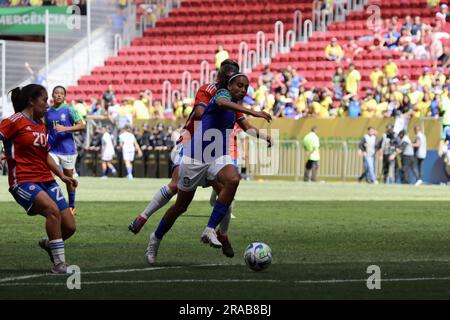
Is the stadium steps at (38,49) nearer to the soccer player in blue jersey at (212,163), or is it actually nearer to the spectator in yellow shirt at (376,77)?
the spectator in yellow shirt at (376,77)

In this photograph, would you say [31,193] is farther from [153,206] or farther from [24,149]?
[153,206]

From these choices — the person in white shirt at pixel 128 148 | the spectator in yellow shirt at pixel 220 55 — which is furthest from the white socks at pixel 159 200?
the spectator in yellow shirt at pixel 220 55

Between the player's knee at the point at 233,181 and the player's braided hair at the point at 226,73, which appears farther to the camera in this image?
the player's braided hair at the point at 226,73

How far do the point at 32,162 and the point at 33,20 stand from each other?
42.8 metres

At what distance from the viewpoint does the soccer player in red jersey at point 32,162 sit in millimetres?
12836

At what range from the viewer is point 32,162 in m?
13.0

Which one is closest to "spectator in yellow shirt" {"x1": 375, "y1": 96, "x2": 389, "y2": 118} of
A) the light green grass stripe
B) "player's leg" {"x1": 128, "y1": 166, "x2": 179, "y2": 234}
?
the light green grass stripe

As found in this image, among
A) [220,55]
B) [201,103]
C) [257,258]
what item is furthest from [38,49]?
[257,258]

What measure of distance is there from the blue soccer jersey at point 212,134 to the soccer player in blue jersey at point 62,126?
24.4 feet

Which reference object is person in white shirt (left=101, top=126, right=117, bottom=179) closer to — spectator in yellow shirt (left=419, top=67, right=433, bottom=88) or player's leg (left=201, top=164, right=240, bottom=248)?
spectator in yellow shirt (left=419, top=67, right=433, bottom=88)

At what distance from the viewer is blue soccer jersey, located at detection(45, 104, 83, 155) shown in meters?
22.3

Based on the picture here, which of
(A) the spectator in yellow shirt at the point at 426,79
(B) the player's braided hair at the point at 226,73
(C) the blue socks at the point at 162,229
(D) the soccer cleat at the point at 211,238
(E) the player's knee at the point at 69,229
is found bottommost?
(D) the soccer cleat at the point at 211,238

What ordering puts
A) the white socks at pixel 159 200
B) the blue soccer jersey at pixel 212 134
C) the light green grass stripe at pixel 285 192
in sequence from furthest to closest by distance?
the light green grass stripe at pixel 285 192
the white socks at pixel 159 200
the blue soccer jersey at pixel 212 134

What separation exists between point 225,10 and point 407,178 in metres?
16.4
